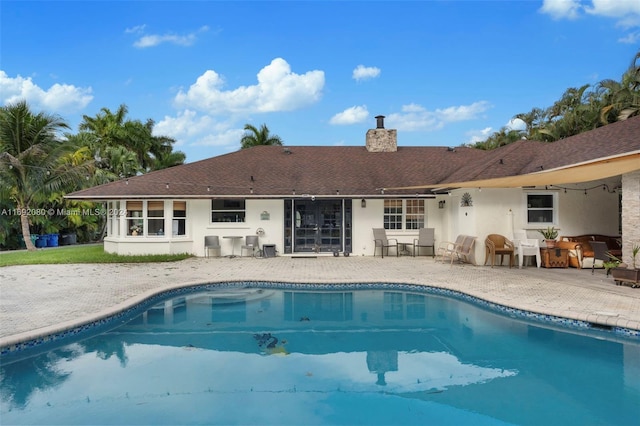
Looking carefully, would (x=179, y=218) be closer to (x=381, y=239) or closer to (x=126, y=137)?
(x=381, y=239)

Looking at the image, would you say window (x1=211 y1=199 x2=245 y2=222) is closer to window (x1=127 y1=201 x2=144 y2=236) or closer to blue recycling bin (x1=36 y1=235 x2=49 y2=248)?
window (x1=127 y1=201 x2=144 y2=236)

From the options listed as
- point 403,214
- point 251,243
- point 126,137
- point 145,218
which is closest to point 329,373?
point 251,243

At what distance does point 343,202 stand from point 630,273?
1128cm

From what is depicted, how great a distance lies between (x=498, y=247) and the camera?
49.6 feet

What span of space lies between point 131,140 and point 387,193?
25.2 m

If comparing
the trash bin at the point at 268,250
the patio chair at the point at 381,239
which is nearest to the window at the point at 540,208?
the patio chair at the point at 381,239

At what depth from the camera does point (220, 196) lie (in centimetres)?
1775

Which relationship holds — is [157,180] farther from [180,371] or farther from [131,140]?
[131,140]

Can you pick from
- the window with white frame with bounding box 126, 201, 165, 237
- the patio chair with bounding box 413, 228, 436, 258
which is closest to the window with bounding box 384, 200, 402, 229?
the patio chair with bounding box 413, 228, 436, 258

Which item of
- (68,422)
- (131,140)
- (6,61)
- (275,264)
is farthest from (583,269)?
(131,140)

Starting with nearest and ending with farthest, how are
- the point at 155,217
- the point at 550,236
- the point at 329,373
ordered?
the point at 329,373, the point at 550,236, the point at 155,217

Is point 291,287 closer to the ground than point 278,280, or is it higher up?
closer to the ground

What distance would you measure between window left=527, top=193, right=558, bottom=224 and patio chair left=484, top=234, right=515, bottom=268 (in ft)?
4.66

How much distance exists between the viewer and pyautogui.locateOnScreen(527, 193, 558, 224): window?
51.0ft
